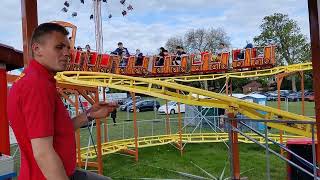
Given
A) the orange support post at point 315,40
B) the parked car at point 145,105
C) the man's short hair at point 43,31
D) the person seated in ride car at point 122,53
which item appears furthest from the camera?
the parked car at point 145,105

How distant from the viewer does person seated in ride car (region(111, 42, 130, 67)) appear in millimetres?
14312

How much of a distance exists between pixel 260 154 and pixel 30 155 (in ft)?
36.7

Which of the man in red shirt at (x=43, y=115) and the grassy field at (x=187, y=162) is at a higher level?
the man in red shirt at (x=43, y=115)

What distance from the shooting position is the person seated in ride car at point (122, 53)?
14.3 m

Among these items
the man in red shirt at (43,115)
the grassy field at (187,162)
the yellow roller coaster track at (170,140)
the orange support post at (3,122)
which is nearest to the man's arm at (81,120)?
the man in red shirt at (43,115)

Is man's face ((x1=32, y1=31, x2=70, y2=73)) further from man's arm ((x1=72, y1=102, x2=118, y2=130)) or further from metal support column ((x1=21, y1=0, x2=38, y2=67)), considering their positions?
metal support column ((x1=21, y1=0, x2=38, y2=67))

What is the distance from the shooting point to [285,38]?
5275cm

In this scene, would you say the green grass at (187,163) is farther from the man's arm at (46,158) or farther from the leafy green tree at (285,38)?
the leafy green tree at (285,38)

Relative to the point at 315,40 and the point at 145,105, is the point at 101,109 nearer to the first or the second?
the point at 315,40

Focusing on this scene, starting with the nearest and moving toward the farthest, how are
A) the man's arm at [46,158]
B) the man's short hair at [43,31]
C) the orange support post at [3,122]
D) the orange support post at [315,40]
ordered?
the man's arm at [46,158]
the orange support post at [315,40]
the man's short hair at [43,31]
the orange support post at [3,122]

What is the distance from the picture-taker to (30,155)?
6.10 ft

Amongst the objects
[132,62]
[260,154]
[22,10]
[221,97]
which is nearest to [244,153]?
[260,154]

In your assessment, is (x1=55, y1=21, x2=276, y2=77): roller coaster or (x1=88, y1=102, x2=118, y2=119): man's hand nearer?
(x1=88, y1=102, x2=118, y2=119): man's hand

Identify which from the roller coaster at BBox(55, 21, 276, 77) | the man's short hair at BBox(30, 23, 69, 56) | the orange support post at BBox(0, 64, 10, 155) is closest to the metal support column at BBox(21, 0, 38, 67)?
the man's short hair at BBox(30, 23, 69, 56)
